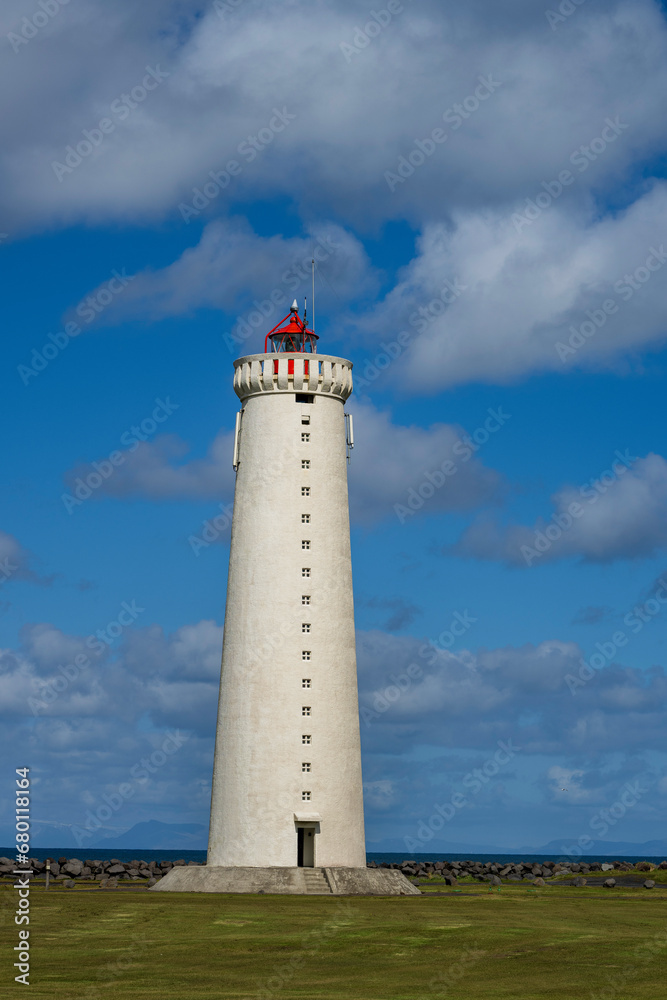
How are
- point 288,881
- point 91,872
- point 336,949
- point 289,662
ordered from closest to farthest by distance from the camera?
point 336,949 → point 288,881 → point 289,662 → point 91,872

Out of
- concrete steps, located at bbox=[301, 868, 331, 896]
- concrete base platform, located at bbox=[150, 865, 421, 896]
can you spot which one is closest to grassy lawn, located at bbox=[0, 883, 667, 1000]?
concrete steps, located at bbox=[301, 868, 331, 896]

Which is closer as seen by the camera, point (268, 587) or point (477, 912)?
point (477, 912)

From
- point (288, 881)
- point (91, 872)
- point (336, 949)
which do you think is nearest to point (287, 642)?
point (288, 881)

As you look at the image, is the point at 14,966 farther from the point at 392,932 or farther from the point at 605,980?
the point at 605,980

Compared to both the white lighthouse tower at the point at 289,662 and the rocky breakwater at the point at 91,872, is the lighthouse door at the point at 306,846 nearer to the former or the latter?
the white lighthouse tower at the point at 289,662

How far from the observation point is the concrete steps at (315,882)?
→ 48.7 metres

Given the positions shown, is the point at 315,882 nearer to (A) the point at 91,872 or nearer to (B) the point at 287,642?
(B) the point at 287,642

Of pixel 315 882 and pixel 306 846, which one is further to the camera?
pixel 306 846

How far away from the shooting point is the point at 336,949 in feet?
109

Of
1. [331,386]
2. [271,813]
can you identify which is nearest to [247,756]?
[271,813]

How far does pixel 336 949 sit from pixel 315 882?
16148 millimetres

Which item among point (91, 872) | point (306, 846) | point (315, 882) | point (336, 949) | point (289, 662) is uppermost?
point (289, 662)

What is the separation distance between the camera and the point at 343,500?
54812mm

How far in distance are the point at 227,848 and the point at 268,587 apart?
10.8 m
